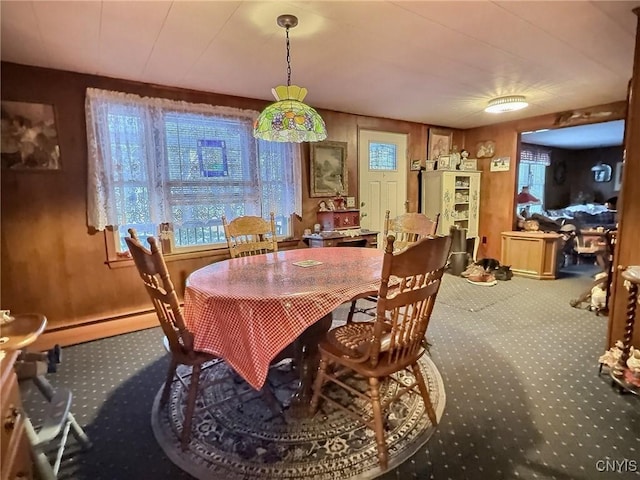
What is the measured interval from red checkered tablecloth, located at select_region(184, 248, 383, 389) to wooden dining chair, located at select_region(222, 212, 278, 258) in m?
0.79

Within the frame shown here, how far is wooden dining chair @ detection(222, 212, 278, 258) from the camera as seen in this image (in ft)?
8.89

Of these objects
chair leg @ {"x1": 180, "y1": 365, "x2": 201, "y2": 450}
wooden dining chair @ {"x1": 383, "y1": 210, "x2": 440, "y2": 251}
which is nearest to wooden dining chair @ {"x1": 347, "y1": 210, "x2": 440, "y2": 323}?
wooden dining chair @ {"x1": 383, "y1": 210, "x2": 440, "y2": 251}

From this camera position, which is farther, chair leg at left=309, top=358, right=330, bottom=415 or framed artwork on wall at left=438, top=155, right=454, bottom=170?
framed artwork on wall at left=438, top=155, right=454, bottom=170

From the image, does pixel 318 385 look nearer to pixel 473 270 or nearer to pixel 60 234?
pixel 60 234

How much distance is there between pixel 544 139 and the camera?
7.00 m

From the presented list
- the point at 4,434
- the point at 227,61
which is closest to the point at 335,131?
the point at 227,61

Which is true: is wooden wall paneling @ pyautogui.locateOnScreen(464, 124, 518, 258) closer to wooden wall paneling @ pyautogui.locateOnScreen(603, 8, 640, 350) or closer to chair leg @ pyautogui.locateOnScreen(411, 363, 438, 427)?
wooden wall paneling @ pyautogui.locateOnScreen(603, 8, 640, 350)

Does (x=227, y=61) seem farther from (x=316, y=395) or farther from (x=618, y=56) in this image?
(x=618, y=56)

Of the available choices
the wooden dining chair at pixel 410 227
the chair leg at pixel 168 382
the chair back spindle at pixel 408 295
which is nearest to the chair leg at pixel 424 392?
the chair back spindle at pixel 408 295

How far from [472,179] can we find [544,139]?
2.87 m

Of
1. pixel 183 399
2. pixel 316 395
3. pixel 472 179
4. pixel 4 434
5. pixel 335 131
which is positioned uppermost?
pixel 335 131

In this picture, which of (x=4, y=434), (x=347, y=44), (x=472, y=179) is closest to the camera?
(x=4, y=434)

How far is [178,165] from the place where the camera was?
3352 millimetres

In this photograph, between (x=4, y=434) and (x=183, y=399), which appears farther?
(x=183, y=399)
